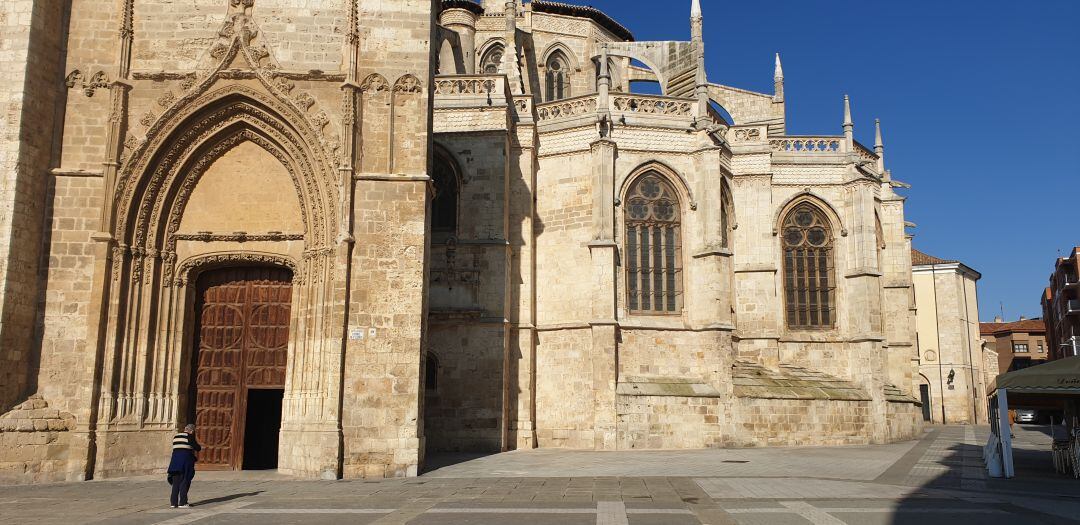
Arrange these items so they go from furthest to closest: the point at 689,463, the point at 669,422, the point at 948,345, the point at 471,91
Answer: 1. the point at 948,345
2. the point at 471,91
3. the point at 669,422
4. the point at 689,463

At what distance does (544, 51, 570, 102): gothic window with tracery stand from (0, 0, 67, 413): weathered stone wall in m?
19.1

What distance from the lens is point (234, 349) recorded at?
46.6ft

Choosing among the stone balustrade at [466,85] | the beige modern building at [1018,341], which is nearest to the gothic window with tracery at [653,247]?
the stone balustrade at [466,85]

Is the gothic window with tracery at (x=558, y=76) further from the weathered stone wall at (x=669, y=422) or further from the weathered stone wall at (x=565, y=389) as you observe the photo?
the weathered stone wall at (x=669, y=422)

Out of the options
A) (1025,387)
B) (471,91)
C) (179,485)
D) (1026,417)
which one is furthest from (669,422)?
(1026,417)

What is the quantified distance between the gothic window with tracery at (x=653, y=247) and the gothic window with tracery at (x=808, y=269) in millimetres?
4989

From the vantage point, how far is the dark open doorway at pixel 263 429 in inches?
624

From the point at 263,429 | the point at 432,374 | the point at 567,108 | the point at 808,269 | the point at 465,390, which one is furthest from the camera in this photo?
the point at 808,269

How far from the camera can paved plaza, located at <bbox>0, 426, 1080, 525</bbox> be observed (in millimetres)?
8930

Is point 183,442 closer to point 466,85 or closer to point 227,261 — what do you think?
point 227,261

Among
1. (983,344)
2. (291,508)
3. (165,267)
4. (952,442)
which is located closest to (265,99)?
(165,267)

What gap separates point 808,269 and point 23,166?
20625 millimetres

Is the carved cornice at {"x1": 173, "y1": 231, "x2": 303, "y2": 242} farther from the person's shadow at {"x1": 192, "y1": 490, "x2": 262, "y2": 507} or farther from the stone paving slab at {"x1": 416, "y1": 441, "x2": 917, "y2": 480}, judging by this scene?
the stone paving slab at {"x1": 416, "y1": 441, "x2": 917, "y2": 480}

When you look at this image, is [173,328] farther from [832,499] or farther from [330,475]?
[832,499]
